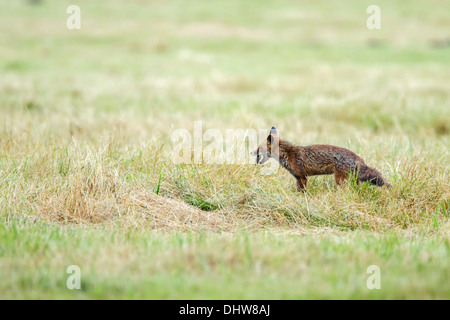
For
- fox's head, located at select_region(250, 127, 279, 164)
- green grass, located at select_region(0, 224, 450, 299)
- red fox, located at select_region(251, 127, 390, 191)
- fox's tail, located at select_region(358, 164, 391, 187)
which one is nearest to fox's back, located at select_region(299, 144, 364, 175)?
red fox, located at select_region(251, 127, 390, 191)

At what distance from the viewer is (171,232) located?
18.9 ft

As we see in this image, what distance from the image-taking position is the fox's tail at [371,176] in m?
6.43

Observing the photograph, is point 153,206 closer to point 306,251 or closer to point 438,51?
point 306,251

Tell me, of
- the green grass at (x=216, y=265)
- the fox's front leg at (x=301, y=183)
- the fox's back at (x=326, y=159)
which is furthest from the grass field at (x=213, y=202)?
the fox's back at (x=326, y=159)

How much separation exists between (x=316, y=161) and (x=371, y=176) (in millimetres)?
716

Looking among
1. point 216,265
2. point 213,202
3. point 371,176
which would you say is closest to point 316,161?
point 371,176

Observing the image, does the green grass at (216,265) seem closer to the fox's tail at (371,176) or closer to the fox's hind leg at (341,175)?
the fox's tail at (371,176)

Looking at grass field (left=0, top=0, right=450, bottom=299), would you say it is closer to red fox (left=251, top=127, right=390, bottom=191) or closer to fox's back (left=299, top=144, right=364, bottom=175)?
red fox (left=251, top=127, right=390, bottom=191)

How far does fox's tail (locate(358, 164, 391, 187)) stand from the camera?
6.43 metres

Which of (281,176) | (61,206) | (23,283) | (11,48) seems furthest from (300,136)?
(11,48)

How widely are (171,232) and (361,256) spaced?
211 centimetres

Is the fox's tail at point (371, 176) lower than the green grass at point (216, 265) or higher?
higher

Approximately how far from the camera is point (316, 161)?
21.9 ft

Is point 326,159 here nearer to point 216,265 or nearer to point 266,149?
point 266,149
